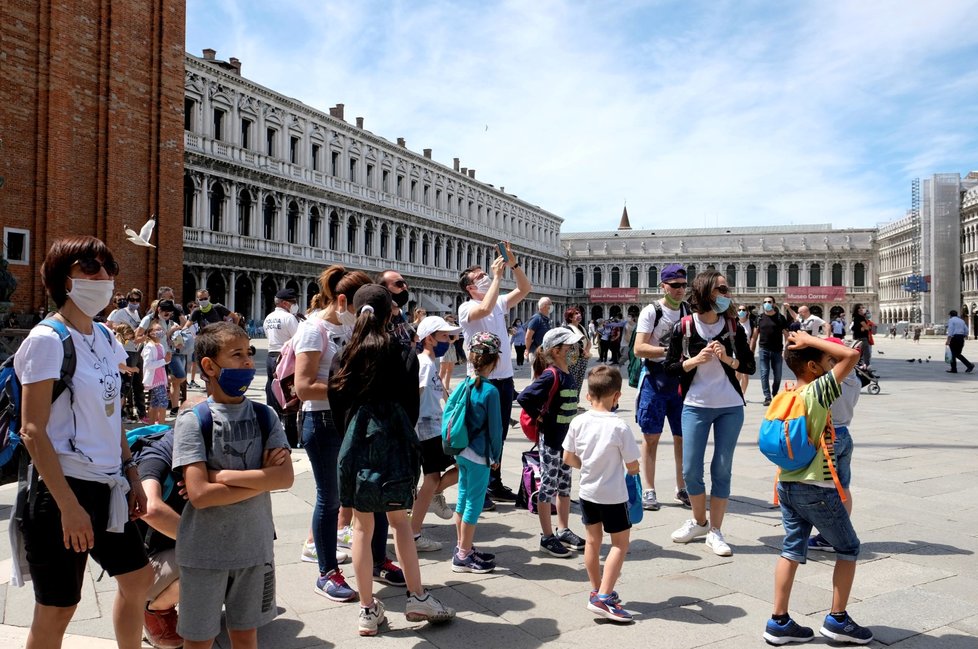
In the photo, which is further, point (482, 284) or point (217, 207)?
point (217, 207)

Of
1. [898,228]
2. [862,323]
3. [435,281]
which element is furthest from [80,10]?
[898,228]

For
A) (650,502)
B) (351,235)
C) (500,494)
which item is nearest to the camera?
(650,502)

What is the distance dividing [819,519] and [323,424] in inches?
92.7

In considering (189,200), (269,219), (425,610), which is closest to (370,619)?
(425,610)

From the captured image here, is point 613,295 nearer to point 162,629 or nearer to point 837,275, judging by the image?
point 837,275

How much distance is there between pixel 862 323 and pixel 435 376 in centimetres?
1074

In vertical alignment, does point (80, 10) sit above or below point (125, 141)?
above

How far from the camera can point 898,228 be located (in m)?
69.6

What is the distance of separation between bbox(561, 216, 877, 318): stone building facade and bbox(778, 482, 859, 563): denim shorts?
7333 centimetres

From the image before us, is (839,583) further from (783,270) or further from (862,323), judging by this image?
(783,270)

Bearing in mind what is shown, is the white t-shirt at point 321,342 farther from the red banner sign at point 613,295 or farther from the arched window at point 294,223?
the red banner sign at point 613,295

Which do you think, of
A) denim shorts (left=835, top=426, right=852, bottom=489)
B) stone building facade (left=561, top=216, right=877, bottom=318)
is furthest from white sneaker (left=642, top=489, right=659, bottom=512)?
stone building facade (left=561, top=216, right=877, bottom=318)

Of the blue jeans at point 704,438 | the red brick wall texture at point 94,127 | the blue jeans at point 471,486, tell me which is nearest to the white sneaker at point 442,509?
the blue jeans at point 471,486

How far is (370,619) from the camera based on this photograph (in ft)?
10.5
